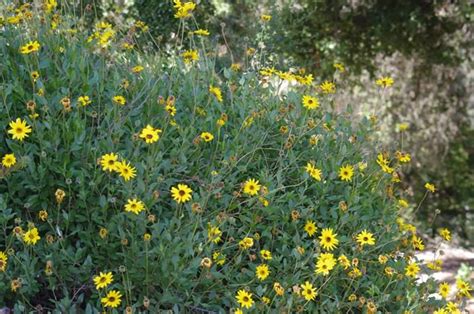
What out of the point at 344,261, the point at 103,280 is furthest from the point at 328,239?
the point at 103,280

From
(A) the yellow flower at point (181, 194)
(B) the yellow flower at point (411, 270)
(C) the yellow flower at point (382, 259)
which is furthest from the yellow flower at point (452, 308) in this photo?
(A) the yellow flower at point (181, 194)

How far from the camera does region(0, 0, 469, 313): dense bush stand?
1928mm

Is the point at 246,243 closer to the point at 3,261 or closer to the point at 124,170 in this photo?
the point at 124,170

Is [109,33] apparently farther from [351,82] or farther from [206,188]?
[351,82]

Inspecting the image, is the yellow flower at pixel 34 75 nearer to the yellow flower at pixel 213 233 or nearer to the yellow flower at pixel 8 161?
the yellow flower at pixel 8 161

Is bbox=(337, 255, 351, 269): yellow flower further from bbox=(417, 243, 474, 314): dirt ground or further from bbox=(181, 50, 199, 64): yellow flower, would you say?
bbox=(417, 243, 474, 314): dirt ground

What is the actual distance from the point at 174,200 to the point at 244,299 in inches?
14.9

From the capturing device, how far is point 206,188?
204 cm

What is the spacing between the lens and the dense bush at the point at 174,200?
6.32ft

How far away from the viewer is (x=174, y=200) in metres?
2.08

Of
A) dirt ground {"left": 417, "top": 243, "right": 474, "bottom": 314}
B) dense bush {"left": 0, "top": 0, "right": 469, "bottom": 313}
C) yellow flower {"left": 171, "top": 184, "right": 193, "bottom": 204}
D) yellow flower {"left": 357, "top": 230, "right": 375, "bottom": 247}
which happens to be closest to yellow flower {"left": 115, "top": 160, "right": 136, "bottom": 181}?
dense bush {"left": 0, "top": 0, "right": 469, "bottom": 313}

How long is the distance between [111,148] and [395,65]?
205 inches

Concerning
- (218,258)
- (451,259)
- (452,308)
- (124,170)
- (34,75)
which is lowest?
(451,259)

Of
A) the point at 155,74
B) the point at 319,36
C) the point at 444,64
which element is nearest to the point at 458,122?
the point at 444,64
